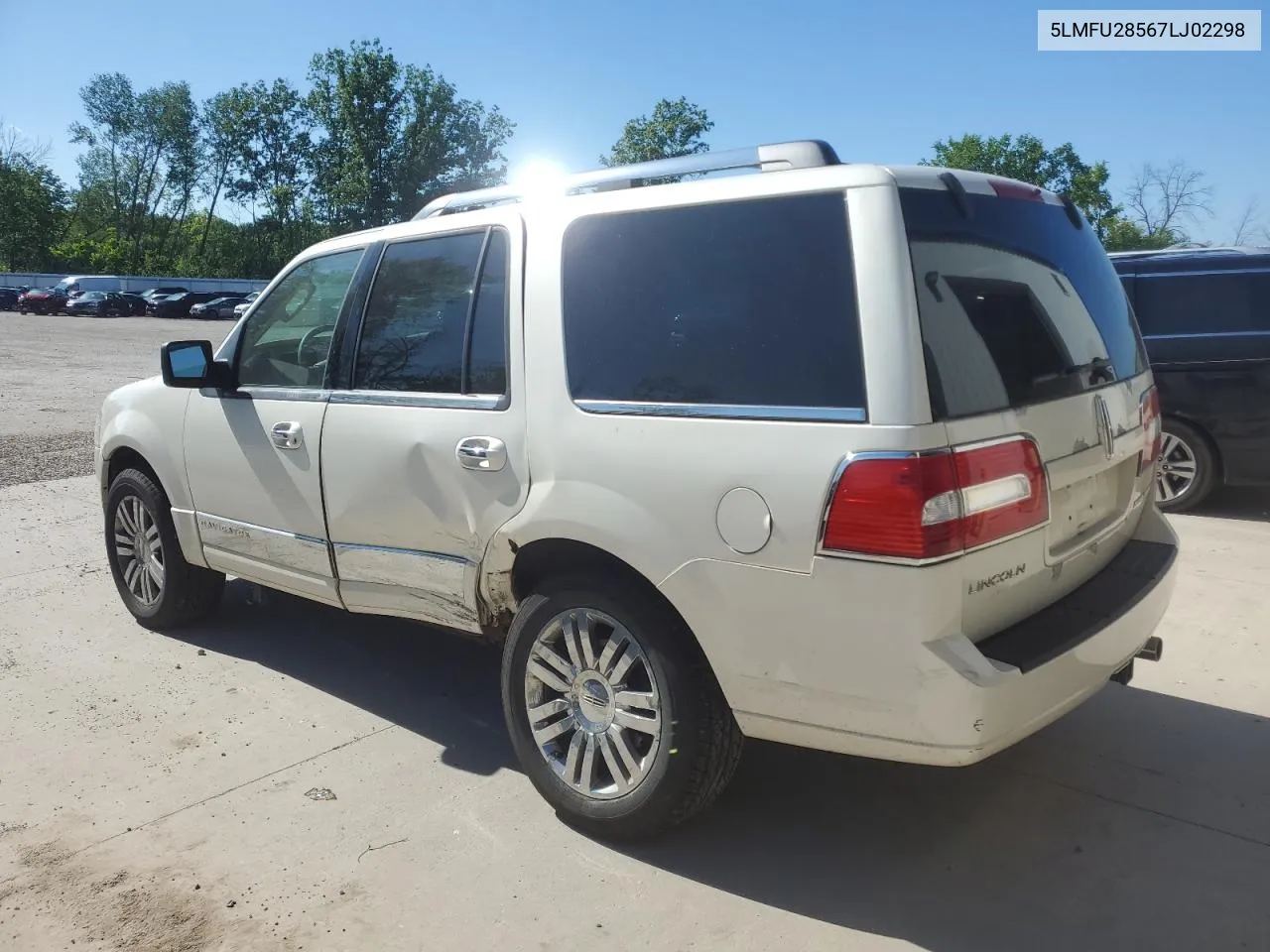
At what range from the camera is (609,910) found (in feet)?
9.34

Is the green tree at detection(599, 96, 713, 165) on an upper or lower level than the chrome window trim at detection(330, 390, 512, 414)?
upper

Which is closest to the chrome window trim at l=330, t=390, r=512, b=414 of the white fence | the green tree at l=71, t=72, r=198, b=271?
the white fence

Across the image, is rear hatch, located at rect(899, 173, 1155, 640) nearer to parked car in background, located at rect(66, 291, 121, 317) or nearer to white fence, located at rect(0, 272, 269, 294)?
parked car in background, located at rect(66, 291, 121, 317)

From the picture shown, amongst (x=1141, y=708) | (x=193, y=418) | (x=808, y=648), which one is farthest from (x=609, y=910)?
(x=193, y=418)

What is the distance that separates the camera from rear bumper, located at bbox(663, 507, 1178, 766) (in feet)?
8.05

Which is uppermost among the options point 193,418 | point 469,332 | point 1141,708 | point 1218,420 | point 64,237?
point 64,237

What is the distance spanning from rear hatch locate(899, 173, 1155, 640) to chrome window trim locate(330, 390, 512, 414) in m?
1.42

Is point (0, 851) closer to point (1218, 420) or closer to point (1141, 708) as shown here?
point (1141, 708)

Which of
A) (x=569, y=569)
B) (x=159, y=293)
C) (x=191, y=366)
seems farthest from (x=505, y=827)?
(x=159, y=293)

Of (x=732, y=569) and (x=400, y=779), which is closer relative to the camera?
(x=732, y=569)

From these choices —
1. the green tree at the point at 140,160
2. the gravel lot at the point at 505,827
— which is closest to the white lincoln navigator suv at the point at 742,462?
the gravel lot at the point at 505,827

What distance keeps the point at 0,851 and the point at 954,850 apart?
2.97m

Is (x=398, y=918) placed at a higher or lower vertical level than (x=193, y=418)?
lower

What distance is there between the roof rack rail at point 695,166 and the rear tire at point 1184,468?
17.9 ft
